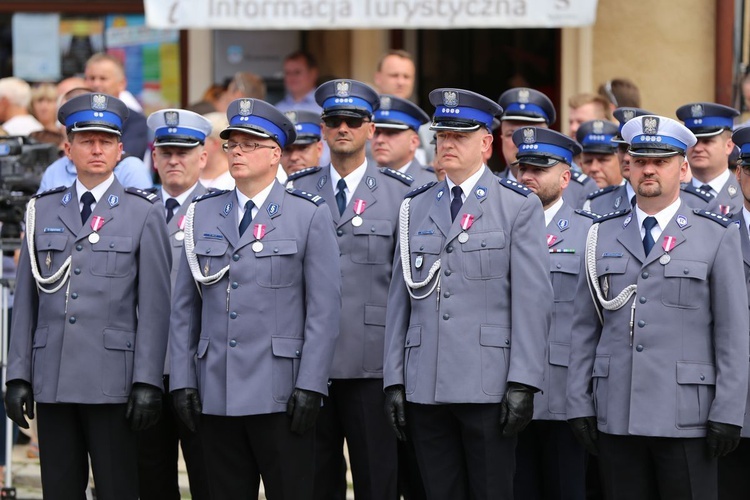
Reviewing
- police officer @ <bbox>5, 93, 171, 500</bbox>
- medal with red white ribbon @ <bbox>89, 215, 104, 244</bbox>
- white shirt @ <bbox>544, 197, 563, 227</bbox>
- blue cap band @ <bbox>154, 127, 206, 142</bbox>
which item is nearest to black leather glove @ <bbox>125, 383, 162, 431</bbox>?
police officer @ <bbox>5, 93, 171, 500</bbox>

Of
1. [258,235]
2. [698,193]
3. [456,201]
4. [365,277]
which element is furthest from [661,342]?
[258,235]

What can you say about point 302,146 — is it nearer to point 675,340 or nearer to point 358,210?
point 358,210

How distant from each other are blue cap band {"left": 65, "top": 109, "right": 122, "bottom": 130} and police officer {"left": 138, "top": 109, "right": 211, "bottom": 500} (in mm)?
622

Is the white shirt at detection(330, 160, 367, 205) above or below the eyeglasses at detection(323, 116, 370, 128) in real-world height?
below

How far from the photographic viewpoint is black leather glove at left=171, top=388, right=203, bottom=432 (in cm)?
638

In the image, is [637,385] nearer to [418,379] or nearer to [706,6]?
[418,379]

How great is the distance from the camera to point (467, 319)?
6.14 m

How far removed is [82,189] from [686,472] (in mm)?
2892

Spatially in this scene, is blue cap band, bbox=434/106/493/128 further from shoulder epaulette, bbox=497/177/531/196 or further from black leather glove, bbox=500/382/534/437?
black leather glove, bbox=500/382/534/437

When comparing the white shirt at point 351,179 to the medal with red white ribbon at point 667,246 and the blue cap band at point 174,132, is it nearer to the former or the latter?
the blue cap band at point 174,132

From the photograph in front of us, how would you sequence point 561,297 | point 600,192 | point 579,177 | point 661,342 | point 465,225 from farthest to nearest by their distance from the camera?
point 579,177, point 600,192, point 561,297, point 465,225, point 661,342

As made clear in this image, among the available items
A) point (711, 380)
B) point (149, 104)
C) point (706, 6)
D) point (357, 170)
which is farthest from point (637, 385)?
point (149, 104)

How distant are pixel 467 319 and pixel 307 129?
2.53 m

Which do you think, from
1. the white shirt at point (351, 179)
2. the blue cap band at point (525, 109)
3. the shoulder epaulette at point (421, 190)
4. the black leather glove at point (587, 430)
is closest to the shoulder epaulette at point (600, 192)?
the blue cap band at point (525, 109)
